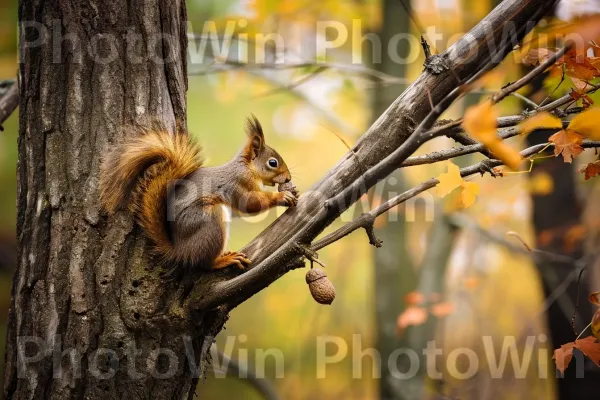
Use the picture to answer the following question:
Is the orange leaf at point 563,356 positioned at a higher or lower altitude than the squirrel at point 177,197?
lower

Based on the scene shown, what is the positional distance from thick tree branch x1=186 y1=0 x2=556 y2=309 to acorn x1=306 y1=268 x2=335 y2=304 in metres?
0.12

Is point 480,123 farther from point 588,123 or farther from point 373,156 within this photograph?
point 373,156

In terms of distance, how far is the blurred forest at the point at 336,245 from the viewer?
471 centimetres

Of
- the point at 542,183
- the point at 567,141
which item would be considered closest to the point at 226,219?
the point at 567,141

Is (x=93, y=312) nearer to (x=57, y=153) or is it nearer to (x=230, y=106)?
(x=57, y=153)

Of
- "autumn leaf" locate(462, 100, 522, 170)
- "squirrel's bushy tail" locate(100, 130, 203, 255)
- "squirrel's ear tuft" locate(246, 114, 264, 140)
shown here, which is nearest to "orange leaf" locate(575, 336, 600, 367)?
"autumn leaf" locate(462, 100, 522, 170)

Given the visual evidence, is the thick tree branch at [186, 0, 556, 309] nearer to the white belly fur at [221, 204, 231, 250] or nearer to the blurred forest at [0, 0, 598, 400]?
the white belly fur at [221, 204, 231, 250]

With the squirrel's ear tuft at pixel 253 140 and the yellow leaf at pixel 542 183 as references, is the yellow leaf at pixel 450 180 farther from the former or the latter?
the yellow leaf at pixel 542 183

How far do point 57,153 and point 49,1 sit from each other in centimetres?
45

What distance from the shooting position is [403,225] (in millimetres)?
4160

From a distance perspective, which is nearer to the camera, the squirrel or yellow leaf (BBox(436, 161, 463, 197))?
yellow leaf (BBox(436, 161, 463, 197))

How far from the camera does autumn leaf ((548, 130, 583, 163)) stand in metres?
1.41

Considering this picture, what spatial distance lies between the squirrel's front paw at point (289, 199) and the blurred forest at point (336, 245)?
7.36 feet

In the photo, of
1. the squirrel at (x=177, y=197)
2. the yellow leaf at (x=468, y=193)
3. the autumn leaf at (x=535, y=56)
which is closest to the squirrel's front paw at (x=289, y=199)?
the squirrel at (x=177, y=197)
